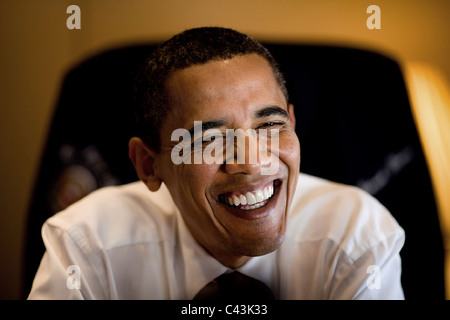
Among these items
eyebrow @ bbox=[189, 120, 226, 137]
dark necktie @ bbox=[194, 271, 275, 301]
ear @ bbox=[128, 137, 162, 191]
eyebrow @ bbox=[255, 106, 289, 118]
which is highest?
eyebrow @ bbox=[255, 106, 289, 118]

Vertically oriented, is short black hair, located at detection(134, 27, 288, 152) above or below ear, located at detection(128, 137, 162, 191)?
above

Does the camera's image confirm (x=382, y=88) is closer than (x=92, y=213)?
No

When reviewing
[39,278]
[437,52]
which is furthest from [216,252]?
[437,52]

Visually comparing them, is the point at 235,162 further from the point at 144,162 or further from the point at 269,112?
the point at 144,162

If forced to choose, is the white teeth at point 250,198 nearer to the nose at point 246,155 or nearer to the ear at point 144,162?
the nose at point 246,155

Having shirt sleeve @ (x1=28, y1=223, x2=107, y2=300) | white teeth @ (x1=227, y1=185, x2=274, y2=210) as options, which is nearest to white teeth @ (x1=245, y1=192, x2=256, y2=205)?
white teeth @ (x1=227, y1=185, x2=274, y2=210)

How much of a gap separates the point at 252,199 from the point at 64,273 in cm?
42

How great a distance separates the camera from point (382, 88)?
1.40 m

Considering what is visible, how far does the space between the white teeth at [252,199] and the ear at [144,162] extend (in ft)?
0.60

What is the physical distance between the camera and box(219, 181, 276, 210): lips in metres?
0.80

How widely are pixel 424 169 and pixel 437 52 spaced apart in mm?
490

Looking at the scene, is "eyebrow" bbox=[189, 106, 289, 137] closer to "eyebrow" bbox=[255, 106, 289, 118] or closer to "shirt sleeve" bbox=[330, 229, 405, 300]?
"eyebrow" bbox=[255, 106, 289, 118]

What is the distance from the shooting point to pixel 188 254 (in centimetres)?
100
